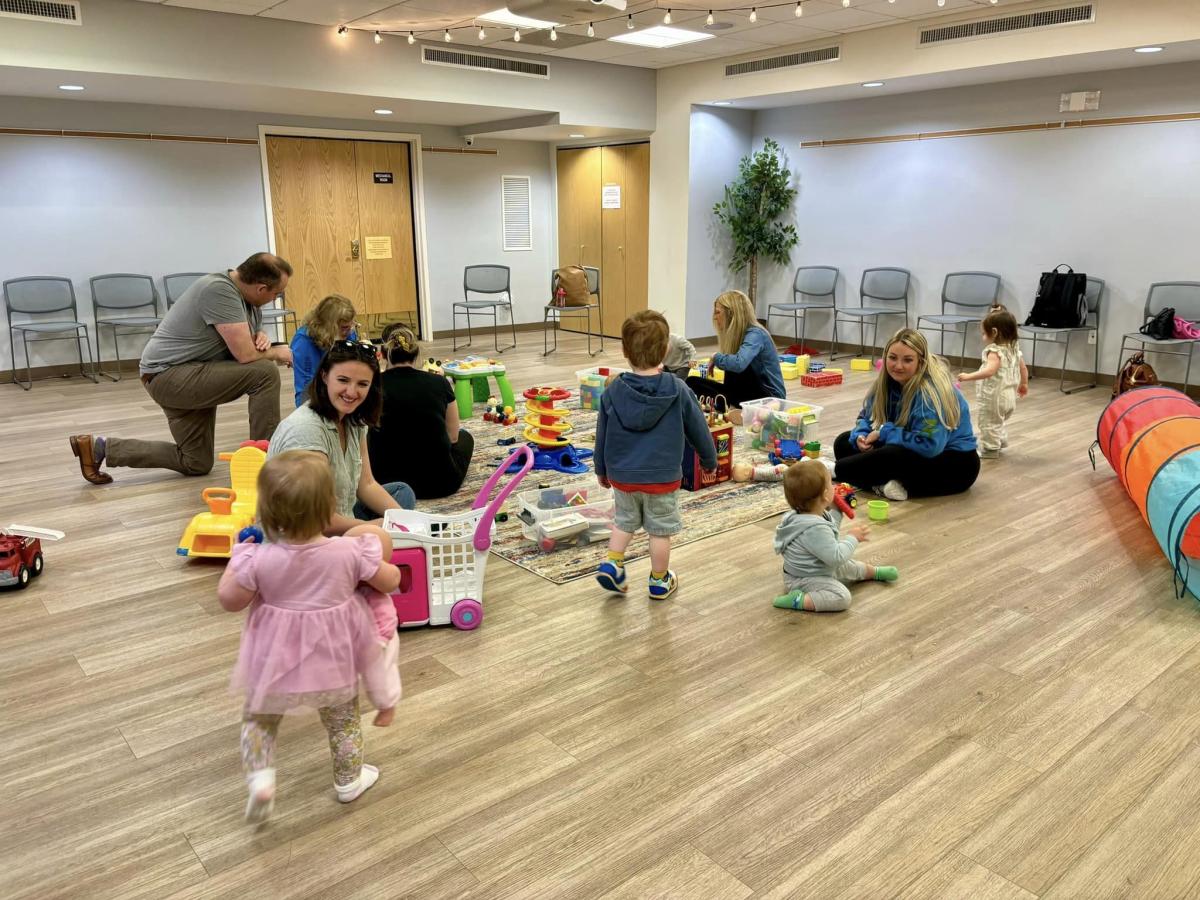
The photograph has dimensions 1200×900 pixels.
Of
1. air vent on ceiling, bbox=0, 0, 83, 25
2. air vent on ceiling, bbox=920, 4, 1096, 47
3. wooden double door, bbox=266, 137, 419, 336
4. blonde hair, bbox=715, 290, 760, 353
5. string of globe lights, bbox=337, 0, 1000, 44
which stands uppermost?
string of globe lights, bbox=337, 0, 1000, 44

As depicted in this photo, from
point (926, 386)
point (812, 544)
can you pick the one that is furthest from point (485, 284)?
point (812, 544)

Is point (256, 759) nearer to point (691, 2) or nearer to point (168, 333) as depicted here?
point (168, 333)

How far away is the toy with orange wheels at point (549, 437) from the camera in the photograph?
209 inches

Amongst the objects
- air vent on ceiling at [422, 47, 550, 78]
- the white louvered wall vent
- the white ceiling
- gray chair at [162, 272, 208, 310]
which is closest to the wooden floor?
the white ceiling

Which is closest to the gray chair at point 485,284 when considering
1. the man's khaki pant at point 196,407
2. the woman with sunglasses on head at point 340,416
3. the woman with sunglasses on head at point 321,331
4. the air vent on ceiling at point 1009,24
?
the air vent on ceiling at point 1009,24

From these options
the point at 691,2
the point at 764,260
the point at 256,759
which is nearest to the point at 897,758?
the point at 256,759

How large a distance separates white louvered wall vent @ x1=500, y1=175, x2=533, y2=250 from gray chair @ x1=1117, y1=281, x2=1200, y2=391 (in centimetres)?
709

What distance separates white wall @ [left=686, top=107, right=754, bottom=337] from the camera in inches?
396

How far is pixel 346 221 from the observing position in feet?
34.0

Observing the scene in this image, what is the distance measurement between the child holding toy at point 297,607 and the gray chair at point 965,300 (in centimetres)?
761

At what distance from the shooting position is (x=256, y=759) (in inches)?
83.5

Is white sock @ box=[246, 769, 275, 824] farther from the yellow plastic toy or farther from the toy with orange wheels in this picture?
the toy with orange wheels

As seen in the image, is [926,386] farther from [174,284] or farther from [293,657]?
[174,284]

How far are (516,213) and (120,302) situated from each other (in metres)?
Result: 4.92
